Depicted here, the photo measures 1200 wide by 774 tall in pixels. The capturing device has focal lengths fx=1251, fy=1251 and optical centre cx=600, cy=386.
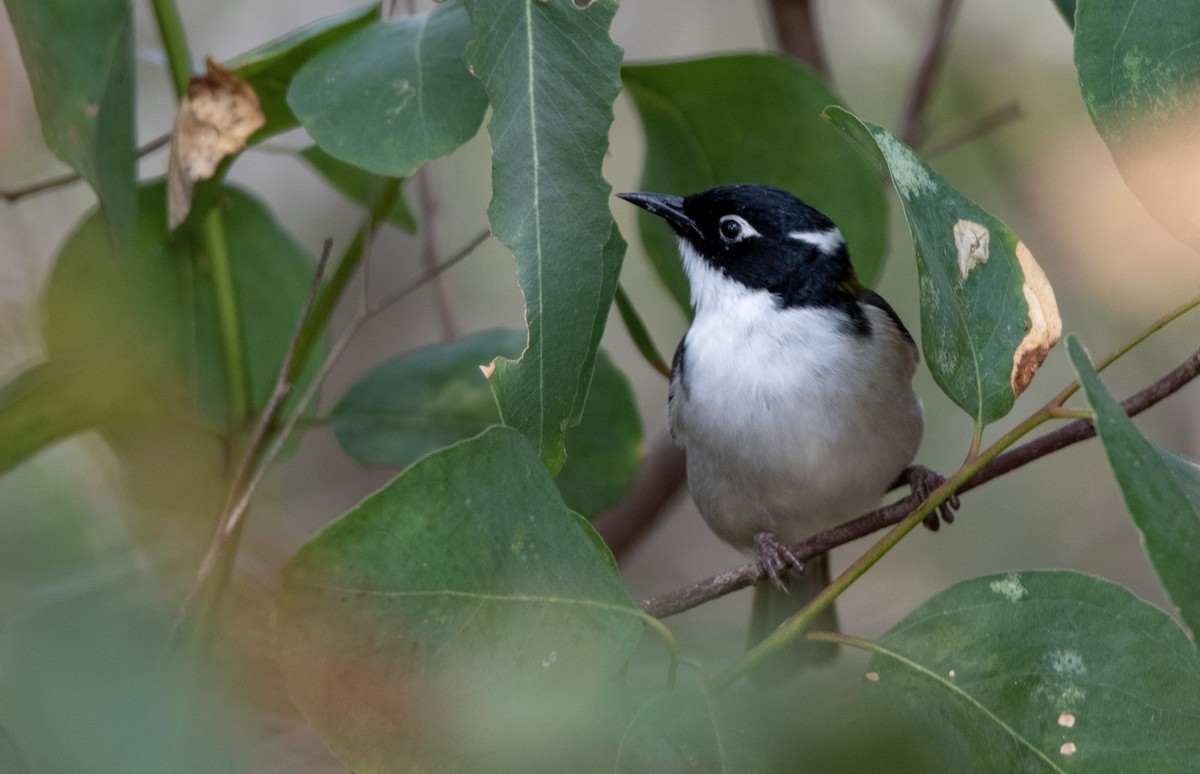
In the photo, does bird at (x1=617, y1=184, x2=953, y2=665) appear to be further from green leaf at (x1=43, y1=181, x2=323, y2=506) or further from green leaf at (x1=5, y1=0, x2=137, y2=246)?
green leaf at (x1=5, y1=0, x2=137, y2=246)

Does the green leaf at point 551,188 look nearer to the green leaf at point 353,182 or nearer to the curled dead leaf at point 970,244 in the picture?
the curled dead leaf at point 970,244

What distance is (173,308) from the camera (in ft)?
10.4

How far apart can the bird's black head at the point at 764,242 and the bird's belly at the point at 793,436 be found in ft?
0.99

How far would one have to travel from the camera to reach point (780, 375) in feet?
11.5

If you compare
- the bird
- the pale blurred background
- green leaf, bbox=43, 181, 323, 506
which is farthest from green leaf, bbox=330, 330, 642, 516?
the pale blurred background

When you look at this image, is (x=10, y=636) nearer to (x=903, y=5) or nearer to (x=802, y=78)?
(x=802, y=78)

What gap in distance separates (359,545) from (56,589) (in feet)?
1.47

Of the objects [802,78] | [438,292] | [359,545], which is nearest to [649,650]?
[359,545]

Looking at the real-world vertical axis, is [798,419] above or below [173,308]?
below

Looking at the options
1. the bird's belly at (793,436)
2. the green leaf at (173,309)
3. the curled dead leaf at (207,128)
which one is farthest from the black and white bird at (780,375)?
the curled dead leaf at (207,128)

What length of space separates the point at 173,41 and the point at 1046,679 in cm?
215

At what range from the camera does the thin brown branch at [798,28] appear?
4.23 metres

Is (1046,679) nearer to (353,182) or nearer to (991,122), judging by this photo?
(353,182)

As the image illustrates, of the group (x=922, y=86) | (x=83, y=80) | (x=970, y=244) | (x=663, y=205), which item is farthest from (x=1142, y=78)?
(x=922, y=86)
